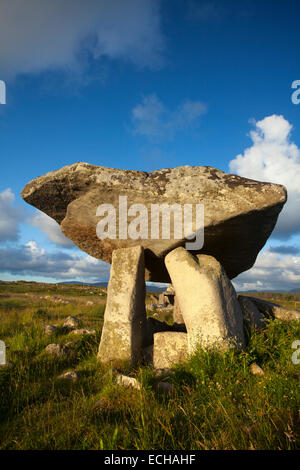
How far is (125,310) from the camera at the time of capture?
5.65m

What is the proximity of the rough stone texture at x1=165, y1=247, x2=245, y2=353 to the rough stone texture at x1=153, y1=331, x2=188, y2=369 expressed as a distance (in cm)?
41

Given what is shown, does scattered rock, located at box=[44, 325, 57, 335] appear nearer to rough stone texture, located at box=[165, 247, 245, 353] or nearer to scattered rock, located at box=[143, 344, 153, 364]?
scattered rock, located at box=[143, 344, 153, 364]

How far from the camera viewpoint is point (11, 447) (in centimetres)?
259

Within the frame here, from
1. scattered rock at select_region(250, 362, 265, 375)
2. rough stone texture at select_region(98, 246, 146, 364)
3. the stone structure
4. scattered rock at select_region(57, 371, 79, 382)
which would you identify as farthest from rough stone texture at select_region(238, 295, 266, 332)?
scattered rock at select_region(57, 371, 79, 382)

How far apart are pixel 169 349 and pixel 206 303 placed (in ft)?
4.10

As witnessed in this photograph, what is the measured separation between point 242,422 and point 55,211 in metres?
5.54

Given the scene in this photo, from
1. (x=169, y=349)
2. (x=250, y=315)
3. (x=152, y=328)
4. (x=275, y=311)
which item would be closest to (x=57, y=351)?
(x=169, y=349)

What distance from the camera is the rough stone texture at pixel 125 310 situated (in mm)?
5414

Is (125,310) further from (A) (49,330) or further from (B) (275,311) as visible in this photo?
(B) (275,311)

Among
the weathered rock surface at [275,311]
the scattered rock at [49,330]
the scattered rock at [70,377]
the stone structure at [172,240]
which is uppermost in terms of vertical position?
the stone structure at [172,240]

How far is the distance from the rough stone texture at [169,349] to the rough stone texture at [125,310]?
372 mm

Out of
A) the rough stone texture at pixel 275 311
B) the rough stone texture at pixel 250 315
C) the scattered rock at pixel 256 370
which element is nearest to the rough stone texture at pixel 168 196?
the rough stone texture at pixel 250 315

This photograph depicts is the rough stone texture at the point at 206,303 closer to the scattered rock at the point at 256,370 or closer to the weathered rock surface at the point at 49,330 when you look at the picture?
the scattered rock at the point at 256,370
